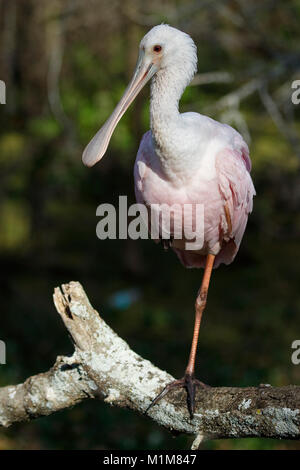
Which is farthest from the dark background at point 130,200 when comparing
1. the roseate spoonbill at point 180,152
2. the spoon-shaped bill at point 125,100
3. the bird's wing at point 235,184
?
the spoon-shaped bill at point 125,100

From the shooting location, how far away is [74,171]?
11.6 metres

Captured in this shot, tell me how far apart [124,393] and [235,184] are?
105 cm

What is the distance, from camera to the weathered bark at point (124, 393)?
8.98 feet

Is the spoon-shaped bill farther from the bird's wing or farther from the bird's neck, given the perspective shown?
the bird's wing

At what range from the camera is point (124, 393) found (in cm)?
313

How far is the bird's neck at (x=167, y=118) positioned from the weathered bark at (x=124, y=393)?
67cm

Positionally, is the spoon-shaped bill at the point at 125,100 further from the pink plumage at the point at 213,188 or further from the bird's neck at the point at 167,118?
the pink plumage at the point at 213,188

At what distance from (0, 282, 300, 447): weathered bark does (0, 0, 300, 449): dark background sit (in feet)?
6.96

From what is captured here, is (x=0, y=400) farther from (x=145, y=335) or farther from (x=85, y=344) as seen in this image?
(x=145, y=335)

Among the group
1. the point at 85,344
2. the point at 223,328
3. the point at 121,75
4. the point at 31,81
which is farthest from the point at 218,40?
the point at 121,75

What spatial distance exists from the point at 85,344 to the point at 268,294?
242 inches

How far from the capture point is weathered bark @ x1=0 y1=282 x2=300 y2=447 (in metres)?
2.74

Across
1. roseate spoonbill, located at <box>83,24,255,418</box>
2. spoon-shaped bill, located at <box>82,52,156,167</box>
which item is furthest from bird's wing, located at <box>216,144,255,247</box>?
spoon-shaped bill, located at <box>82,52,156,167</box>

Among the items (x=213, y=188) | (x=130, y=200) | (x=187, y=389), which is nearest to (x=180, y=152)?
(x=213, y=188)
